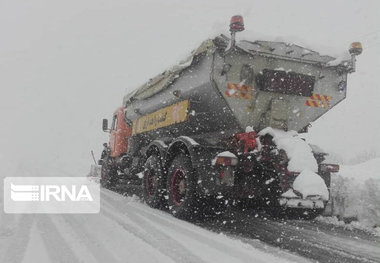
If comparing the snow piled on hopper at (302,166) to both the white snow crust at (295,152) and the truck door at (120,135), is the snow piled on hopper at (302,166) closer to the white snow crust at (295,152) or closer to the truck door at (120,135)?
the white snow crust at (295,152)

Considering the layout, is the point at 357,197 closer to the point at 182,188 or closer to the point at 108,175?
the point at 182,188

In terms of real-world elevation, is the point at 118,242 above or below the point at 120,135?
below

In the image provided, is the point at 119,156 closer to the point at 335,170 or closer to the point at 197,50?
the point at 197,50

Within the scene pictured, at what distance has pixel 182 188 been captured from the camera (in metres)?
6.30

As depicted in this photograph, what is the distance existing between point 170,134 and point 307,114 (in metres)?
2.62

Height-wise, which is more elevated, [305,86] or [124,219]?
[305,86]

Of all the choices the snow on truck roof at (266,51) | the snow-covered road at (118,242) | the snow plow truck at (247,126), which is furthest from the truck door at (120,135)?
the snow-covered road at (118,242)

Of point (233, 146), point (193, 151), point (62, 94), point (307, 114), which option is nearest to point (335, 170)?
point (307, 114)

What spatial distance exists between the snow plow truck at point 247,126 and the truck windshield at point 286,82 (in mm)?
15

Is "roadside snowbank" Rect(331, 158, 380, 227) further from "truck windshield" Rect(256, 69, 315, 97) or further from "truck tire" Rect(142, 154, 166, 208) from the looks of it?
"truck tire" Rect(142, 154, 166, 208)

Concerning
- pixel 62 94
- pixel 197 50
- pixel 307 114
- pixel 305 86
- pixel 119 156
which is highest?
pixel 62 94

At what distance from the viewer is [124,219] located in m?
5.80

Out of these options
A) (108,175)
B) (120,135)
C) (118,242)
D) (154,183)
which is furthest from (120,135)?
(118,242)

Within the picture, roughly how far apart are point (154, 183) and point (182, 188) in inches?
46.2
